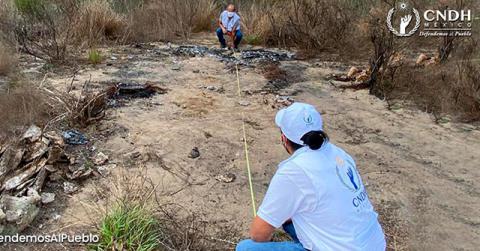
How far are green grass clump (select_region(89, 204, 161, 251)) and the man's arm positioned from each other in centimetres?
94

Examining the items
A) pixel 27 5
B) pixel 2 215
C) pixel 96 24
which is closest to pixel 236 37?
pixel 96 24

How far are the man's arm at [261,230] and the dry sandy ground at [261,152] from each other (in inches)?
45.0

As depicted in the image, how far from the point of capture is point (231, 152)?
4.42 m

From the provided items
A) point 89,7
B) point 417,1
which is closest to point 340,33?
point 417,1

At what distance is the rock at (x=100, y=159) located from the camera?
13.1 ft

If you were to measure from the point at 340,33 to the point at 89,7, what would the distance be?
168 inches

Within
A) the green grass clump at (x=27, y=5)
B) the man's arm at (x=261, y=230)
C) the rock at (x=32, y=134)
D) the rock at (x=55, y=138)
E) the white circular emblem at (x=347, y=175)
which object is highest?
the green grass clump at (x=27, y=5)

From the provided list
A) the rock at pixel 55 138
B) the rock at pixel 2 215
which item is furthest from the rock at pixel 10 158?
the rock at pixel 2 215

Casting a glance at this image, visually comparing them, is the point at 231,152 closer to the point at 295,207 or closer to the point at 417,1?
the point at 295,207

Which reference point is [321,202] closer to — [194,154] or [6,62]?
[194,154]

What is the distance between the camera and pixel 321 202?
1.99 metres

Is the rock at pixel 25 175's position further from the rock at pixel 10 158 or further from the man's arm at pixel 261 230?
the man's arm at pixel 261 230

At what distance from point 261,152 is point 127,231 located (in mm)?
1826

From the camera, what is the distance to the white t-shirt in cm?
199
